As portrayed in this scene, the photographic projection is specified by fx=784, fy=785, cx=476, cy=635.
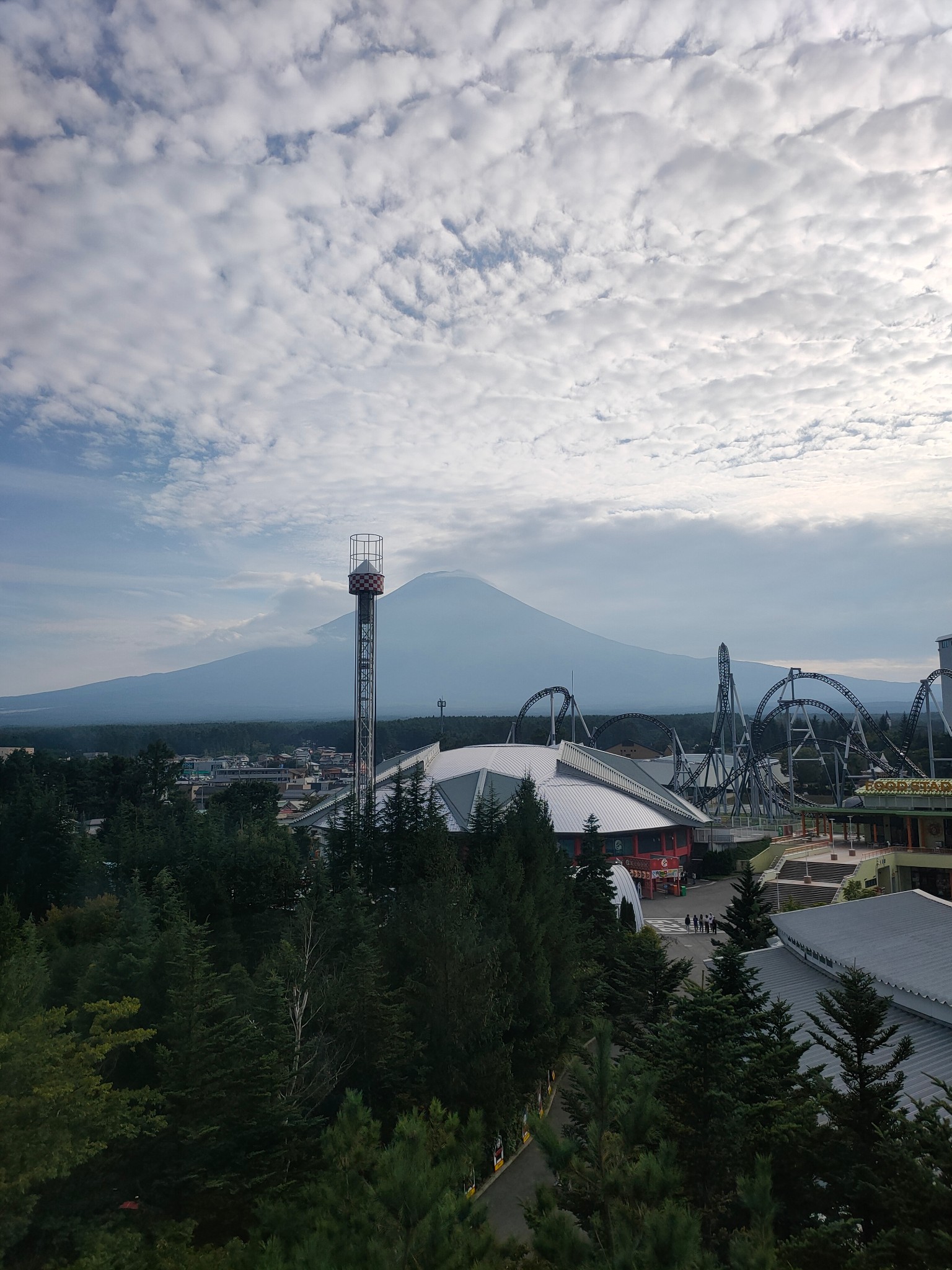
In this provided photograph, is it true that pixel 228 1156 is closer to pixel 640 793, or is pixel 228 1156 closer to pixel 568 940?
pixel 568 940

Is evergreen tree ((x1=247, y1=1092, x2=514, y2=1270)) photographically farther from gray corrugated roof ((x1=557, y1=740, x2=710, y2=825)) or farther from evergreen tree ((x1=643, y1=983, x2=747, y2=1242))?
gray corrugated roof ((x1=557, y1=740, x2=710, y2=825))

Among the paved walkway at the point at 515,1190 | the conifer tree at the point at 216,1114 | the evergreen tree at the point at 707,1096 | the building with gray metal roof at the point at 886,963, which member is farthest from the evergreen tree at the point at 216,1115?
the building with gray metal roof at the point at 886,963

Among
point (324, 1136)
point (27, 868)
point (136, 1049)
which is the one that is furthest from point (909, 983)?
point (27, 868)

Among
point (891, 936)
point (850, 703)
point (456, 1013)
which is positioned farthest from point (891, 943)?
point (850, 703)

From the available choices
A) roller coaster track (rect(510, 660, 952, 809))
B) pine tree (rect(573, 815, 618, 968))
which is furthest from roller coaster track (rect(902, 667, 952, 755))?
pine tree (rect(573, 815, 618, 968))

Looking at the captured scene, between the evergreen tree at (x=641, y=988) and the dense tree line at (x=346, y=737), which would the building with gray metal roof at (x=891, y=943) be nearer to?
the evergreen tree at (x=641, y=988)

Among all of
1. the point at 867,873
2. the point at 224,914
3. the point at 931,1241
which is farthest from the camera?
the point at 867,873
